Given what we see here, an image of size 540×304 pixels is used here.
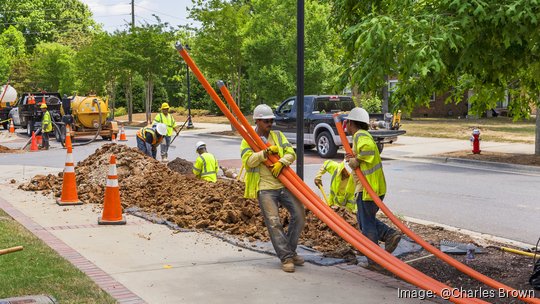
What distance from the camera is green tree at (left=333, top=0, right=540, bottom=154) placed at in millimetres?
4926

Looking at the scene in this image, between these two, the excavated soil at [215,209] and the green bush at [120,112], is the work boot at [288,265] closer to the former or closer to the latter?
the excavated soil at [215,209]

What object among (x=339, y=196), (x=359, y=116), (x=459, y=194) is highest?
(x=359, y=116)

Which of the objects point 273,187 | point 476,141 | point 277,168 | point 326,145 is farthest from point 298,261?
point 476,141

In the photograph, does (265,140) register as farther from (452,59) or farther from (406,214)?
(406,214)

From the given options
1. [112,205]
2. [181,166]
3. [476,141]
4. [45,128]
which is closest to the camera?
[112,205]

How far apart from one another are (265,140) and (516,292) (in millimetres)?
3063

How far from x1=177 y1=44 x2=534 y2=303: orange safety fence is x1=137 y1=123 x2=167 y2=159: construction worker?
9718 millimetres

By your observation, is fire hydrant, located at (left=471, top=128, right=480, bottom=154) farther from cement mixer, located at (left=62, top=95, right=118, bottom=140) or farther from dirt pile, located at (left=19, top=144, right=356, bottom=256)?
cement mixer, located at (left=62, top=95, right=118, bottom=140)

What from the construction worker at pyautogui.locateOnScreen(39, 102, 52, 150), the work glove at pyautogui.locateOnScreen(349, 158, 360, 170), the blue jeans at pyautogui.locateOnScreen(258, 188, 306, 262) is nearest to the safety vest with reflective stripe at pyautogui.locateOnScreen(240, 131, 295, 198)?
the blue jeans at pyautogui.locateOnScreen(258, 188, 306, 262)

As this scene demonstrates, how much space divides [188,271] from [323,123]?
579 inches

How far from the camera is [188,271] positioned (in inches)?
270

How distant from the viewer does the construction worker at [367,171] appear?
7.02m

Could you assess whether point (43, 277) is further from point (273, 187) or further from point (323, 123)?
point (323, 123)

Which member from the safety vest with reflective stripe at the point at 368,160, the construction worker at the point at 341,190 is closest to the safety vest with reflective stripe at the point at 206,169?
the construction worker at the point at 341,190
